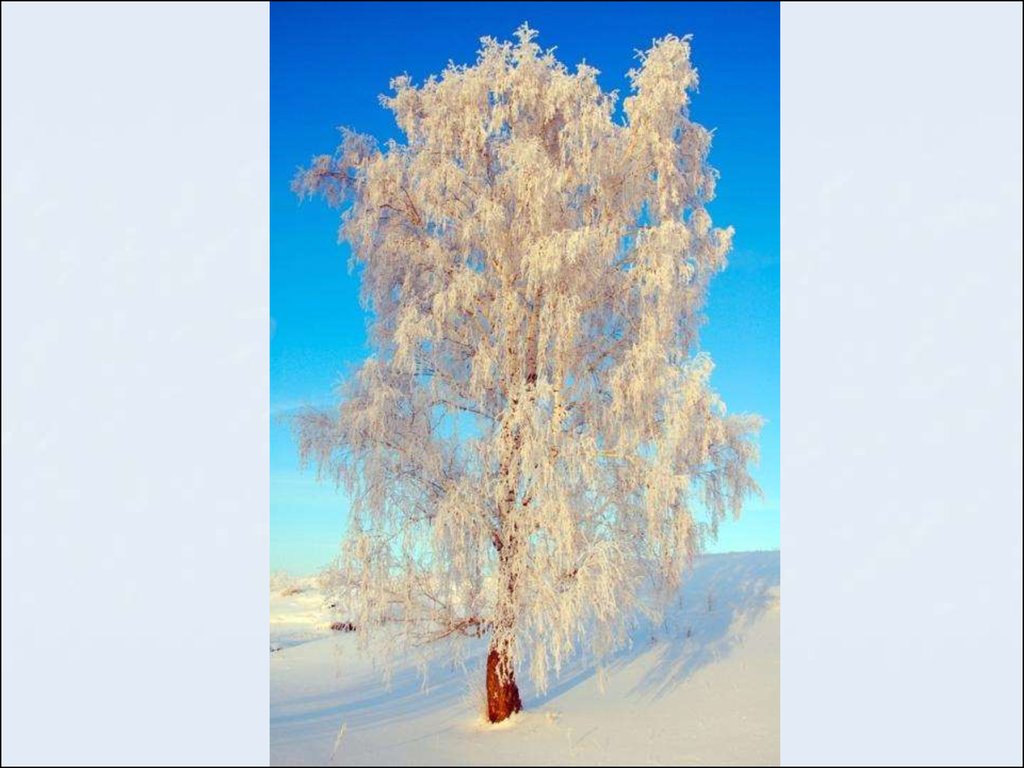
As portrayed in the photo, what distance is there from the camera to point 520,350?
6.96 metres

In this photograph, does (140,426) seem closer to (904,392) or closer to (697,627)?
(904,392)

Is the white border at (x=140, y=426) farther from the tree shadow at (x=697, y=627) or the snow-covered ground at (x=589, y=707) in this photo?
the tree shadow at (x=697, y=627)

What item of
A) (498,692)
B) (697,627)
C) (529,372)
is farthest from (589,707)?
(697,627)

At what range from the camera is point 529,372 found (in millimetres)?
7012

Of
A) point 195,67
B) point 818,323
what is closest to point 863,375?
point 818,323

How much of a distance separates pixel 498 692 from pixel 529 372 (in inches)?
97.8

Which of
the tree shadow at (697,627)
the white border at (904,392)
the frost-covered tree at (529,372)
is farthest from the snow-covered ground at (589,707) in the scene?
the white border at (904,392)

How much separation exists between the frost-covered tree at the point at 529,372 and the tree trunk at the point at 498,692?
0.05 ft

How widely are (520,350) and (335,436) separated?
1.58 metres

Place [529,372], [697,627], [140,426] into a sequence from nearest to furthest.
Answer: [140,426] → [529,372] → [697,627]

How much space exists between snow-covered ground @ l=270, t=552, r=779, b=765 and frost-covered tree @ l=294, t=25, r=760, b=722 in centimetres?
51

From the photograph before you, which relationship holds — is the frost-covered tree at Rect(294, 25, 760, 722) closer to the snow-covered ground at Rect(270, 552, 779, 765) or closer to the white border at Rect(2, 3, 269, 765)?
the snow-covered ground at Rect(270, 552, 779, 765)

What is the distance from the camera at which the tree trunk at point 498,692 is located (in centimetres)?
678

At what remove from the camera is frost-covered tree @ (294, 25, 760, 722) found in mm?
6391
